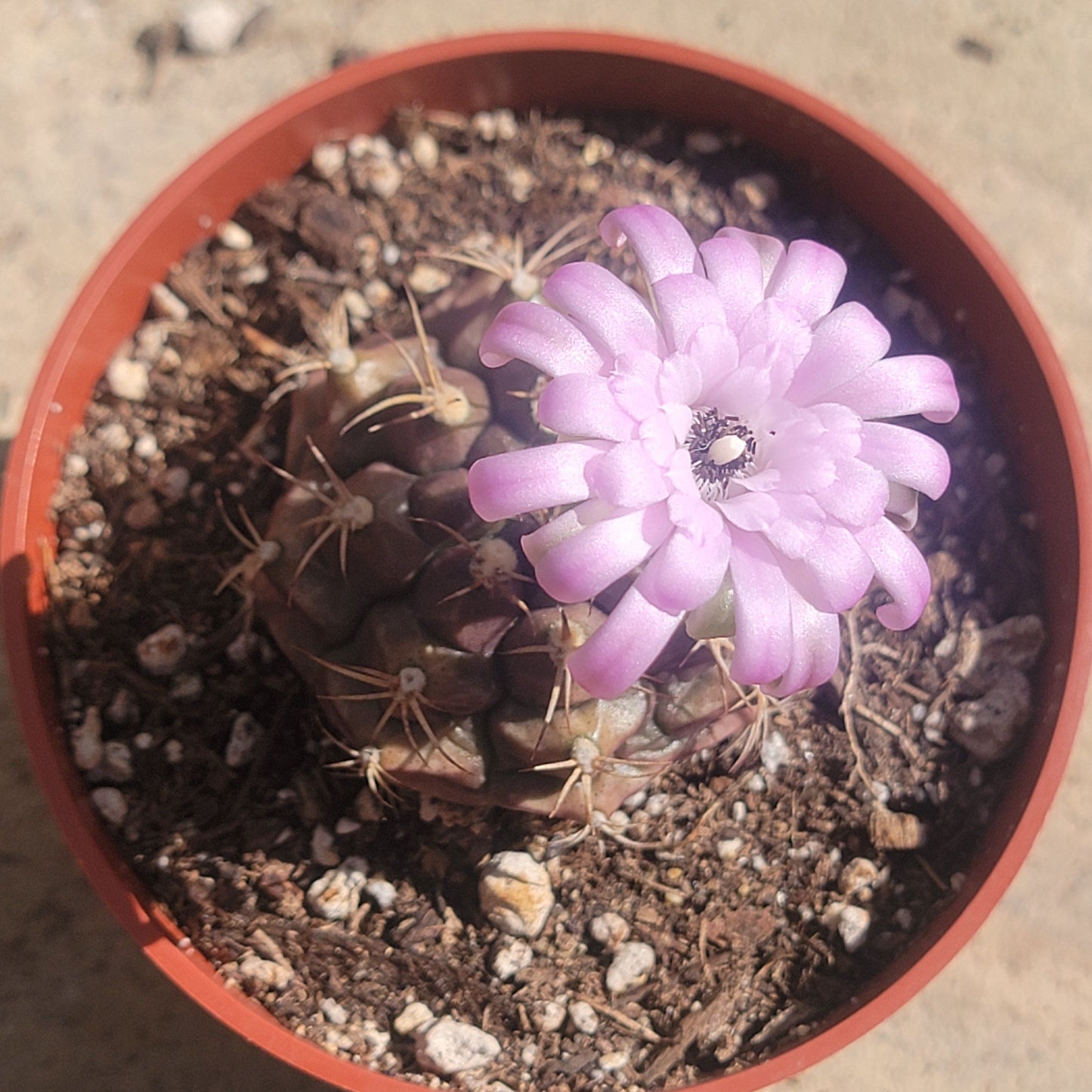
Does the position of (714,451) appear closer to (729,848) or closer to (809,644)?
(809,644)

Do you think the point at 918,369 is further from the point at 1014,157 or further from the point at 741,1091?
the point at 1014,157

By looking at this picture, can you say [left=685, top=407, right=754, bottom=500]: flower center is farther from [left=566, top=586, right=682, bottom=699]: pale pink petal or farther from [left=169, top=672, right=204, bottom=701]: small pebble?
[left=169, top=672, right=204, bottom=701]: small pebble

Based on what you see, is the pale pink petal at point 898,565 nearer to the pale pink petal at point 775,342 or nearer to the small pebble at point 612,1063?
the pale pink petal at point 775,342

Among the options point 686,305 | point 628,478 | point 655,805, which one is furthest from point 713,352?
point 655,805

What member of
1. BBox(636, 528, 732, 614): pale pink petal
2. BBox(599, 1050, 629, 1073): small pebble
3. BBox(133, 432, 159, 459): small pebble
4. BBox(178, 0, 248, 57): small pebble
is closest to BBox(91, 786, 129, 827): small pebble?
BBox(133, 432, 159, 459): small pebble

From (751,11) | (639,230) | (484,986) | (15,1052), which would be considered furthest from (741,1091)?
(751,11)

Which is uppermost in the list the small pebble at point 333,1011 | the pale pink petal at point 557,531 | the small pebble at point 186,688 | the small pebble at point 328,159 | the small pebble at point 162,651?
the small pebble at point 328,159

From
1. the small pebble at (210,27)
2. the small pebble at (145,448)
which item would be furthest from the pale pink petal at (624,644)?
the small pebble at (210,27)
